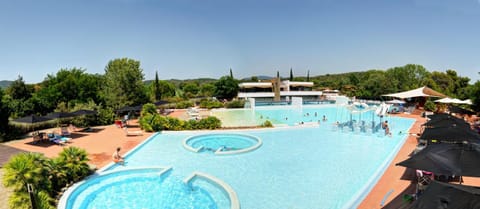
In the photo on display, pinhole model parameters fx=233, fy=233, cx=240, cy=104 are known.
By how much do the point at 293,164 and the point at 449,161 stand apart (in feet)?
19.7

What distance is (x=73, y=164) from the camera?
8492 millimetres

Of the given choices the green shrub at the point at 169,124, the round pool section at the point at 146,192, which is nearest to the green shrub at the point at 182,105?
the green shrub at the point at 169,124

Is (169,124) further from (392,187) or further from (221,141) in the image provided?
(392,187)

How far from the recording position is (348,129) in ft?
60.0

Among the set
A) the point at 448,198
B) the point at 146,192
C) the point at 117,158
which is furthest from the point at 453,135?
the point at 117,158

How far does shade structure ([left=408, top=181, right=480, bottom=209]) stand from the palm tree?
9.86 m

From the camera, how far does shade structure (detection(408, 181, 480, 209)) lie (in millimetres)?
2896

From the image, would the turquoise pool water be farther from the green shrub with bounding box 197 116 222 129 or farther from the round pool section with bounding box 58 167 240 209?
the round pool section with bounding box 58 167 240 209

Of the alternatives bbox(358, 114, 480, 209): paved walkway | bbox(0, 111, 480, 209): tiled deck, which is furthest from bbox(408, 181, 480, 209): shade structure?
bbox(358, 114, 480, 209): paved walkway

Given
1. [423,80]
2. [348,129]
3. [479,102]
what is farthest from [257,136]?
[423,80]

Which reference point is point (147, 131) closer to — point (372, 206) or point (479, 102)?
point (372, 206)

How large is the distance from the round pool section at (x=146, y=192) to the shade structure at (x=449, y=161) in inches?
193

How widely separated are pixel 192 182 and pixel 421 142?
35.4 ft

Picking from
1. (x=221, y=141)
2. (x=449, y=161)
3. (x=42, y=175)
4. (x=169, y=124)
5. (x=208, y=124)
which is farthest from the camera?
(x=208, y=124)
